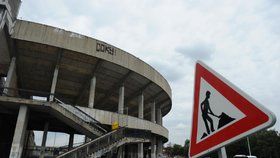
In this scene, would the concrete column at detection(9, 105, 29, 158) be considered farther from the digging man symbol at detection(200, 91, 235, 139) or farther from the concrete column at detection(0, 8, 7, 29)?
the digging man symbol at detection(200, 91, 235, 139)

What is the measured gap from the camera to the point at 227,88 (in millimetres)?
2002

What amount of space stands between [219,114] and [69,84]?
31.4 metres

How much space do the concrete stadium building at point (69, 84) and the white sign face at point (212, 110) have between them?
1260 cm

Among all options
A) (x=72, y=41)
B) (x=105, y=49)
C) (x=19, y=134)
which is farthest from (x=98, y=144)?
(x=105, y=49)

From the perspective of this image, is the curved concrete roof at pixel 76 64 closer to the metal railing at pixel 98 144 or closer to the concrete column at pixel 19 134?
the concrete column at pixel 19 134

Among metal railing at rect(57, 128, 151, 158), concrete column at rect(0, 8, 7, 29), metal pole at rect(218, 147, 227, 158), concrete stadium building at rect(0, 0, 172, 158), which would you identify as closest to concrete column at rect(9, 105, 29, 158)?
concrete stadium building at rect(0, 0, 172, 158)

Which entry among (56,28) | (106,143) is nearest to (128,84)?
(56,28)

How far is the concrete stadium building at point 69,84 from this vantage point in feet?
64.2

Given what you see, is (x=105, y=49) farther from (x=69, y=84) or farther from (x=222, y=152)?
(x=222, y=152)

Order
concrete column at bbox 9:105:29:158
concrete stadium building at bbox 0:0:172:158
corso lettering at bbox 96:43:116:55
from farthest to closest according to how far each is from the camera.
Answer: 1. corso lettering at bbox 96:43:116:55
2. concrete stadium building at bbox 0:0:172:158
3. concrete column at bbox 9:105:29:158

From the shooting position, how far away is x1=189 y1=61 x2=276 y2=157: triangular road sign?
1.70 m

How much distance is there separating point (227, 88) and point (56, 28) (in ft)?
77.8

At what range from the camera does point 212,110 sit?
81.1 inches

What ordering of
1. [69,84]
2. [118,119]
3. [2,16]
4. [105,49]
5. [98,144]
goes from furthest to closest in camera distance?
1. [69,84]
2. [118,119]
3. [105,49]
4. [2,16]
5. [98,144]
